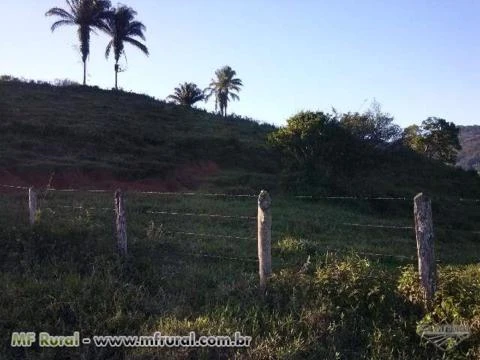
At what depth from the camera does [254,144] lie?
34688 millimetres

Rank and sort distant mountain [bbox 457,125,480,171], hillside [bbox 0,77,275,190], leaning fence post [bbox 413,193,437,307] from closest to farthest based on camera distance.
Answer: leaning fence post [bbox 413,193,437,307] → hillside [bbox 0,77,275,190] → distant mountain [bbox 457,125,480,171]

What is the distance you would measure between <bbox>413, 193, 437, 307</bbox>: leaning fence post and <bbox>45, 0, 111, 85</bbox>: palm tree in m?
40.3

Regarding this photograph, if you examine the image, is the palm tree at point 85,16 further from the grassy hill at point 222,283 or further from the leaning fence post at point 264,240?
the leaning fence post at point 264,240

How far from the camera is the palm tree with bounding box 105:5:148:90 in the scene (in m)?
43.1

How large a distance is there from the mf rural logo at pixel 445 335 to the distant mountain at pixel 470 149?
7755 centimetres

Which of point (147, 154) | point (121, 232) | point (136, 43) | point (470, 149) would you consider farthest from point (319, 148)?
point (470, 149)

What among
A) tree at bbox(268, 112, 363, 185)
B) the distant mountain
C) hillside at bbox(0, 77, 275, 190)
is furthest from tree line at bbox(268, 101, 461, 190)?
the distant mountain

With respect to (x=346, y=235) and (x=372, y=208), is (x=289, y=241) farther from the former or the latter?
(x=372, y=208)

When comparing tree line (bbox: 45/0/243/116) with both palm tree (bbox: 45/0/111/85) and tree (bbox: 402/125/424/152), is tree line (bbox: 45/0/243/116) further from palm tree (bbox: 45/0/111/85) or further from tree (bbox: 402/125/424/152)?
tree (bbox: 402/125/424/152)

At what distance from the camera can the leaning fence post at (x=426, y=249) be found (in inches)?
223

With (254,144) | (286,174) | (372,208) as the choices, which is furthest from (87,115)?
(372,208)

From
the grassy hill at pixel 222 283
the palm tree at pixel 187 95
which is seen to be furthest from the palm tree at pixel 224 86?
the grassy hill at pixel 222 283

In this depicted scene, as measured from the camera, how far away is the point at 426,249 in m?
5.71

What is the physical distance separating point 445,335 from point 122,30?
1669 inches
